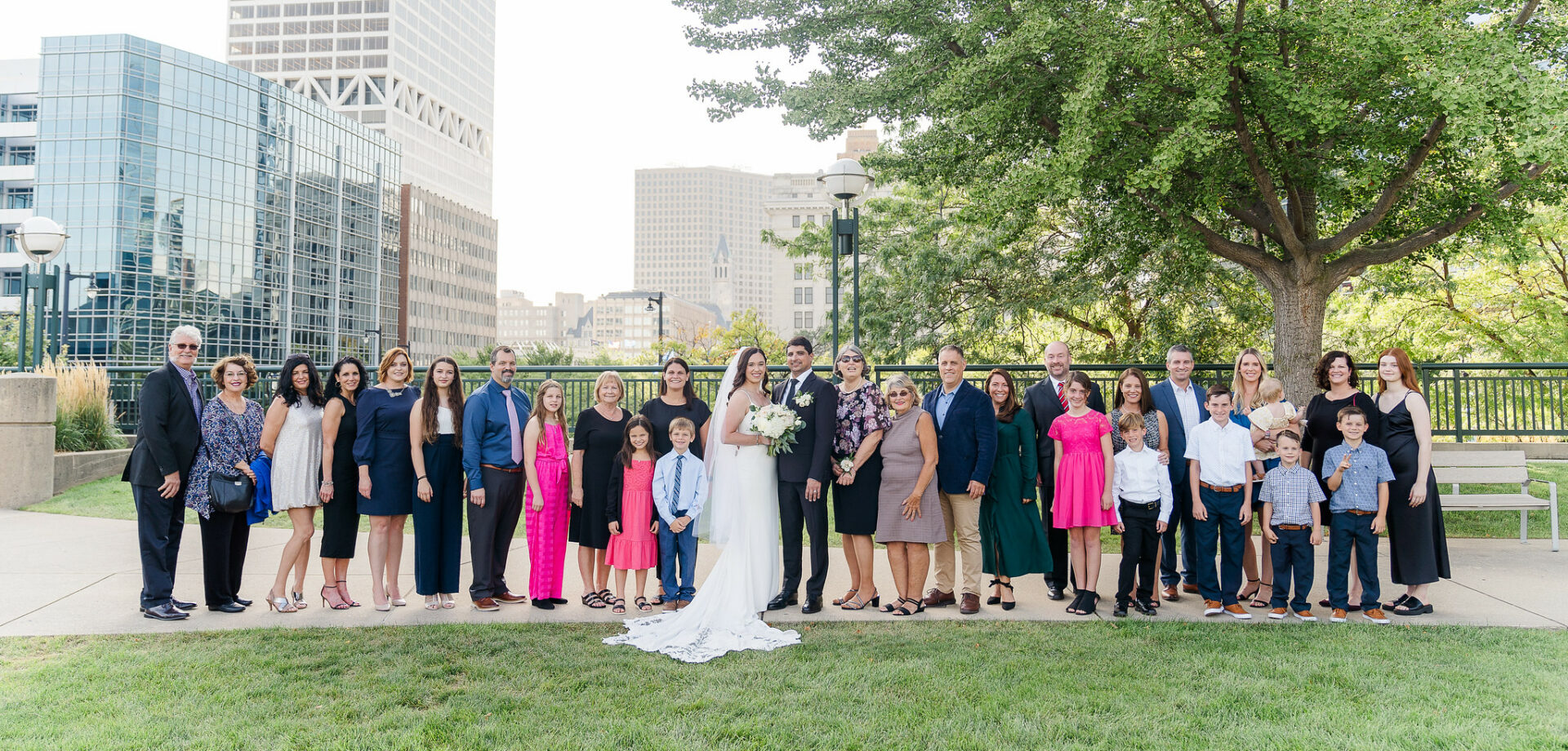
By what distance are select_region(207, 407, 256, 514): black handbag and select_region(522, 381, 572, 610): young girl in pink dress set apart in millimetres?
1944

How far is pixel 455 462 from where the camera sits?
679 centimetres

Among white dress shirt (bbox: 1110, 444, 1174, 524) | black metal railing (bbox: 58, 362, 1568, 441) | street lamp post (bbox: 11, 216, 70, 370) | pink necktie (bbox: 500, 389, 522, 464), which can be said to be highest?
street lamp post (bbox: 11, 216, 70, 370)

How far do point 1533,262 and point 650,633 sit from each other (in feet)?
69.8

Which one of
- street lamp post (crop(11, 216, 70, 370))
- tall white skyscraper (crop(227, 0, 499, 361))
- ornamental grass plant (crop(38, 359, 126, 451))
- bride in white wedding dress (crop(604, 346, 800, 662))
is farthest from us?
tall white skyscraper (crop(227, 0, 499, 361))

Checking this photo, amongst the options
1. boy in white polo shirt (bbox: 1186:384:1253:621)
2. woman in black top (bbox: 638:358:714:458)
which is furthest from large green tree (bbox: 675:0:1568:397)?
woman in black top (bbox: 638:358:714:458)

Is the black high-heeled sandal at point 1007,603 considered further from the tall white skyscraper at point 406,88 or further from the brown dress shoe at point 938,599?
the tall white skyscraper at point 406,88

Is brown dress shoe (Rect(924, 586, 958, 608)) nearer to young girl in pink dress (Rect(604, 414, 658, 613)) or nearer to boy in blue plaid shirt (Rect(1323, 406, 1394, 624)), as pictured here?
young girl in pink dress (Rect(604, 414, 658, 613))

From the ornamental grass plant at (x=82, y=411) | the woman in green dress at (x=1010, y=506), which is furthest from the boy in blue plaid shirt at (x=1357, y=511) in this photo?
the ornamental grass plant at (x=82, y=411)

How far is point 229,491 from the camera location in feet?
20.9

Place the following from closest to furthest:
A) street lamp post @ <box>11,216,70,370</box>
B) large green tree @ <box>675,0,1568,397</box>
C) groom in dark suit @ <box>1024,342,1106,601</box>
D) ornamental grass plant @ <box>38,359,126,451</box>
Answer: groom in dark suit @ <box>1024,342,1106,601</box>
large green tree @ <box>675,0,1568,397</box>
ornamental grass plant @ <box>38,359,126,451</box>
street lamp post @ <box>11,216,70,370</box>

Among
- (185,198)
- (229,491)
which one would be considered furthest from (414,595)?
(185,198)

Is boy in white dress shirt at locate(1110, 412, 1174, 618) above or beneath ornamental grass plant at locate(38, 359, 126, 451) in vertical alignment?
beneath

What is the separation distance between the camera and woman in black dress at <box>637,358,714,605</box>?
6.89 m

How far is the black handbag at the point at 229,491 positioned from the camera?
6.36 metres
